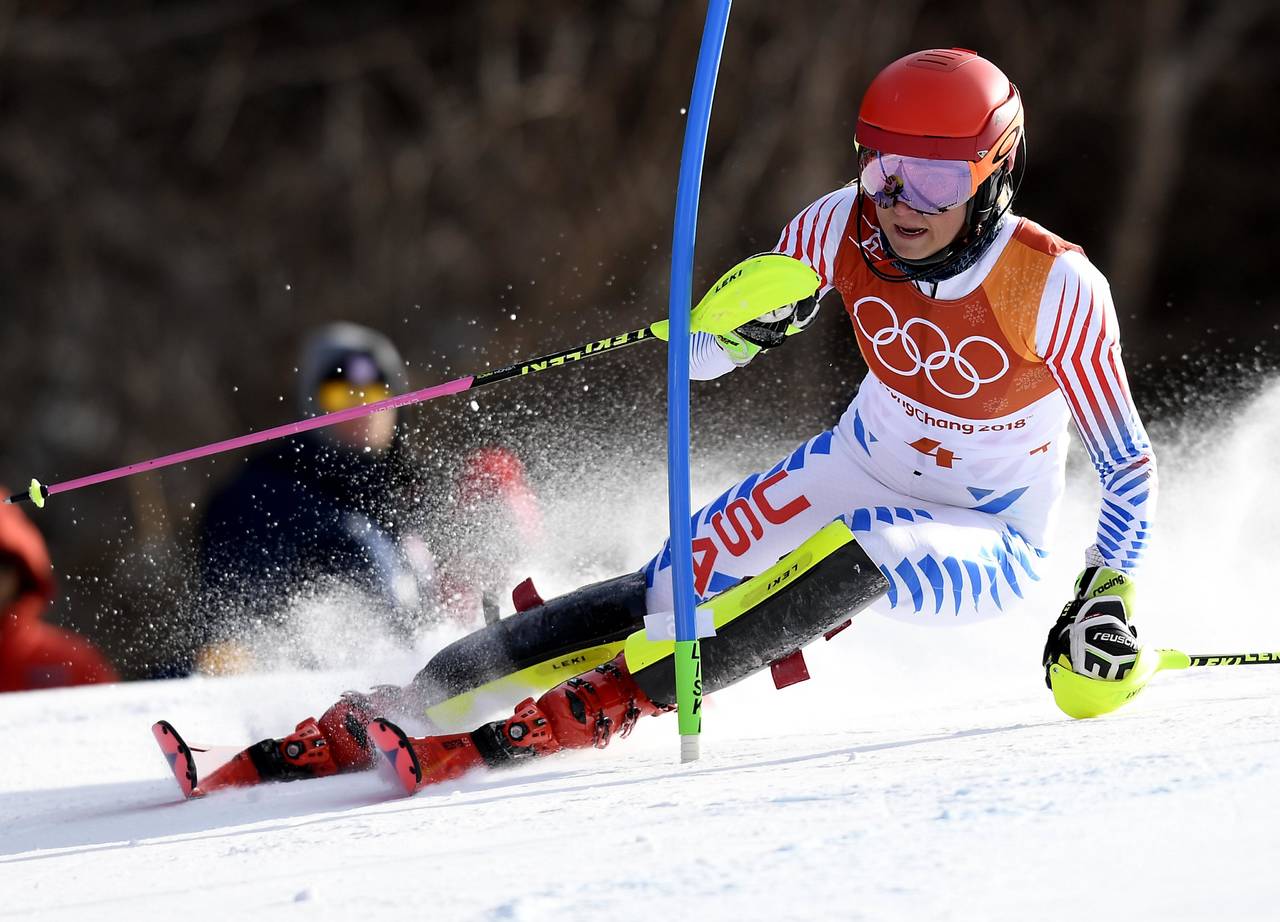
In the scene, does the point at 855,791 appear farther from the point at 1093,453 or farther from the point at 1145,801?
the point at 1093,453

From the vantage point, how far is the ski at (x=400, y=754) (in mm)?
2596

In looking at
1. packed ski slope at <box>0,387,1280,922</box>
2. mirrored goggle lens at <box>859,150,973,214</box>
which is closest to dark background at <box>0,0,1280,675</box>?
packed ski slope at <box>0,387,1280,922</box>

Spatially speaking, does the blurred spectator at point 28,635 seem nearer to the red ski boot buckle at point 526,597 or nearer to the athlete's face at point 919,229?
the red ski boot buckle at point 526,597

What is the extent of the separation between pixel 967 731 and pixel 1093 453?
0.52 metres

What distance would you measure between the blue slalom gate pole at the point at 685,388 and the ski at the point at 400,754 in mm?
437

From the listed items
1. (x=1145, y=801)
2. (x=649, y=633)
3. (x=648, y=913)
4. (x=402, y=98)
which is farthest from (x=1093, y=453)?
(x=402, y=98)

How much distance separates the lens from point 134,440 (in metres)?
12.2

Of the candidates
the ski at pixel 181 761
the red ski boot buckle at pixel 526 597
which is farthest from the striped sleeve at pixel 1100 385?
the ski at pixel 181 761

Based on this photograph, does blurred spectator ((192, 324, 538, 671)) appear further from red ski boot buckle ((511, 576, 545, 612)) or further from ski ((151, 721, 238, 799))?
ski ((151, 721, 238, 799))

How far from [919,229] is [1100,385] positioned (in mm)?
400

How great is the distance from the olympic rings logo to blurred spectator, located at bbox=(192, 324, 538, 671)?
1.49 metres

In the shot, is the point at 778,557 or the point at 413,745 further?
the point at 778,557

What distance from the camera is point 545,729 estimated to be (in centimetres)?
273

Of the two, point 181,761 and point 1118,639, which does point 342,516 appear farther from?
point 1118,639
